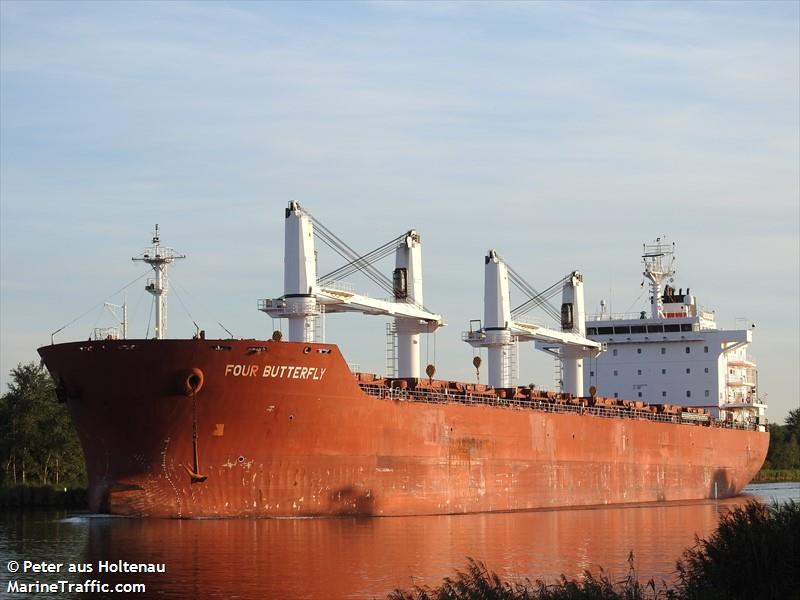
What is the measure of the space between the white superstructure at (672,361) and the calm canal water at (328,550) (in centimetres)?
1796

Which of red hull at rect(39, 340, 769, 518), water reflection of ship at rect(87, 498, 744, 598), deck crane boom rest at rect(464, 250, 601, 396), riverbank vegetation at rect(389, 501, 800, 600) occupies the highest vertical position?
deck crane boom rest at rect(464, 250, 601, 396)

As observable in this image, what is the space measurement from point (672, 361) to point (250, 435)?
26.7 m

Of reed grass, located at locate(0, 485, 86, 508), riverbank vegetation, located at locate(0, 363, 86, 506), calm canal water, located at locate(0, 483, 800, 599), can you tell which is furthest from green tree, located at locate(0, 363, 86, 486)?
calm canal water, located at locate(0, 483, 800, 599)

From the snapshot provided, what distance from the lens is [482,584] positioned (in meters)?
14.8

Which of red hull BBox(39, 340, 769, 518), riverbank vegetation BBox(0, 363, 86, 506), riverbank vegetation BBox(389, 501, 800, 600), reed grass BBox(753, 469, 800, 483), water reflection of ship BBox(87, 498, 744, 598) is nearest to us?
riverbank vegetation BBox(389, 501, 800, 600)

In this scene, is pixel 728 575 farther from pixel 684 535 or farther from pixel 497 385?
pixel 497 385

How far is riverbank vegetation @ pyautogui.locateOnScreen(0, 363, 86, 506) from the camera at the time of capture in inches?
1759

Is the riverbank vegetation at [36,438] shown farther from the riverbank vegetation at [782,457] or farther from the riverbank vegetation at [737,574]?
the riverbank vegetation at [782,457]

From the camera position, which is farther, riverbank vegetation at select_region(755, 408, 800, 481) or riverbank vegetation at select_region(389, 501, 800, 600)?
riverbank vegetation at select_region(755, 408, 800, 481)

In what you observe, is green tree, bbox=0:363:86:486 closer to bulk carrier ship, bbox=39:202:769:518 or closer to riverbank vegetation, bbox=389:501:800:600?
bulk carrier ship, bbox=39:202:769:518

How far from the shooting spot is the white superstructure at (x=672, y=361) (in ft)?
161

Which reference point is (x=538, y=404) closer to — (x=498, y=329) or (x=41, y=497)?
(x=498, y=329)

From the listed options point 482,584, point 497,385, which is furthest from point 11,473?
point 482,584

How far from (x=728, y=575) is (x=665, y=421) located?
29.1 m
